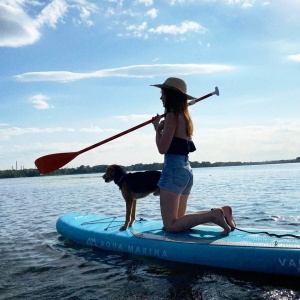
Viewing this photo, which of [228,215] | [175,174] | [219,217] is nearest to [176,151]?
[175,174]

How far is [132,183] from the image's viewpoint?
618 cm

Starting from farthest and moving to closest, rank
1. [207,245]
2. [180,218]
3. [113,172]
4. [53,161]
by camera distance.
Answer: [53,161], [113,172], [180,218], [207,245]

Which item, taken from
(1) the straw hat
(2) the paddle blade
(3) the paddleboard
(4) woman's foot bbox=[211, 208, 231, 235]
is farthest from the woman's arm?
(2) the paddle blade

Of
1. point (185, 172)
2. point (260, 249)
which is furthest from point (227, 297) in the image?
point (185, 172)

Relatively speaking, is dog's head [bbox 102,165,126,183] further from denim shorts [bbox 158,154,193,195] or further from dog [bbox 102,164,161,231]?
denim shorts [bbox 158,154,193,195]

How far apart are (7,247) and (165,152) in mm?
3816

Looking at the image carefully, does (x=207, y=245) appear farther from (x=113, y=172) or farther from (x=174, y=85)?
(x=113, y=172)

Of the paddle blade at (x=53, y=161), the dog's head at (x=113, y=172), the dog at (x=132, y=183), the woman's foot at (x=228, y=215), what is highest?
the paddle blade at (x=53, y=161)

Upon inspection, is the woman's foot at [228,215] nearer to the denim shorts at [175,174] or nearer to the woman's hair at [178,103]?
the denim shorts at [175,174]

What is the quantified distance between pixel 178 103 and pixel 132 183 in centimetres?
174

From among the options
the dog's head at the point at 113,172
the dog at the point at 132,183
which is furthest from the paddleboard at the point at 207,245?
the dog's head at the point at 113,172

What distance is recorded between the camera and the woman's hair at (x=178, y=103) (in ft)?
16.5

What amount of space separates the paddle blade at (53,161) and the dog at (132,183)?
4.08 feet

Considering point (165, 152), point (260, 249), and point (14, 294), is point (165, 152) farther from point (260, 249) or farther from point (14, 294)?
point (14, 294)
